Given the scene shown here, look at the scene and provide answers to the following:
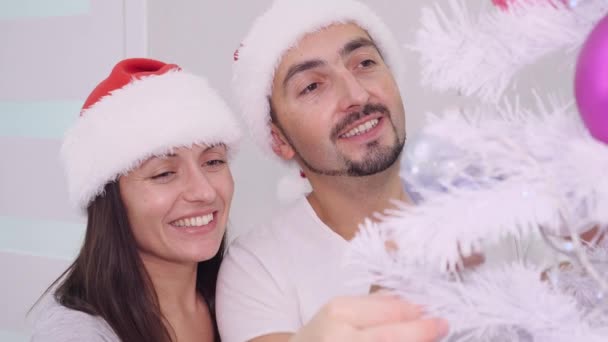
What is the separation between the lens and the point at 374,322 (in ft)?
1.77

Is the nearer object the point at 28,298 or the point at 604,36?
the point at 604,36

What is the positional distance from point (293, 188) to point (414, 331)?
1.11 meters

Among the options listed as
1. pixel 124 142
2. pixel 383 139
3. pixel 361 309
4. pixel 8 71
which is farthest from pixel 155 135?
pixel 8 71

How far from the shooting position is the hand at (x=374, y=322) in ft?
1.67

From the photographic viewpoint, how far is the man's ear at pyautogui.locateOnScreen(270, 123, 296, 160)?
1449mm

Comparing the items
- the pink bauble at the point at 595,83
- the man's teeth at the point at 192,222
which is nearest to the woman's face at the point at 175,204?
the man's teeth at the point at 192,222

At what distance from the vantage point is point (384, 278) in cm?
54

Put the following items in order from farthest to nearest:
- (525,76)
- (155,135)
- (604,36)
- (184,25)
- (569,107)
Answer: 1. (184,25)
2. (525,76)
3. (155,135)
4. (569,107)
5. (604,36)

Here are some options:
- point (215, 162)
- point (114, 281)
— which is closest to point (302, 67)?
point (215, 162)

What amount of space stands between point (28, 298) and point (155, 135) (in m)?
1.45

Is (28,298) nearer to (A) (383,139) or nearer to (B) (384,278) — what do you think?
(A) (383,139)

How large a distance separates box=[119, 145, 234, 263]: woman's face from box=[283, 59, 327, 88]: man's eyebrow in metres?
0.24

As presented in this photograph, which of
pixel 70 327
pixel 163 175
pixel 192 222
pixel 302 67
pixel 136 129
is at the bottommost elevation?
pixel 70 327

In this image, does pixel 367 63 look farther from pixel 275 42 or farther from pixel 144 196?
→ pixel 144 196
